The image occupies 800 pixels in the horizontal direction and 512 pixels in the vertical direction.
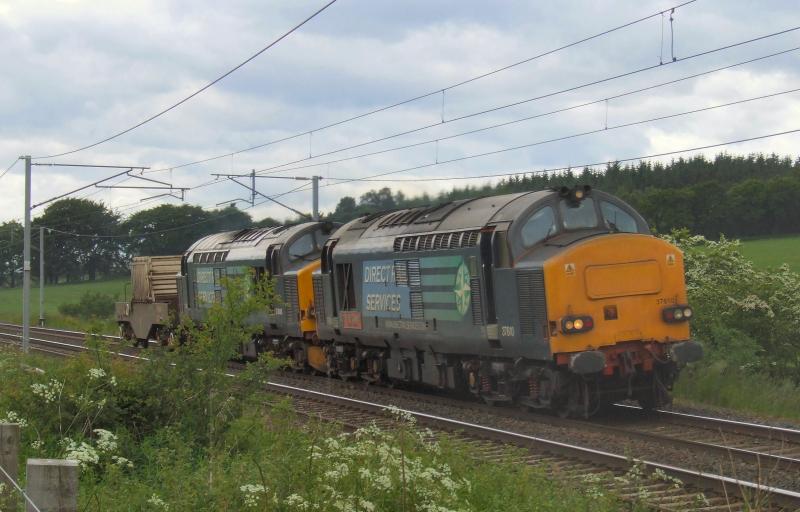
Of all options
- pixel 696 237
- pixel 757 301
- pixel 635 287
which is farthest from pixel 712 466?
pixel 696 237

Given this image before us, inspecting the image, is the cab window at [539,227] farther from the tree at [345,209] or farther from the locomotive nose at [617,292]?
the tree at [345,209]

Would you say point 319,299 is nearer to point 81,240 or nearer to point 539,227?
point 539,227

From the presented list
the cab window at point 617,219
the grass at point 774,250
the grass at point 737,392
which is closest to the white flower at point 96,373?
the cab window at point 617,219

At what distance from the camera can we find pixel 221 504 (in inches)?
259

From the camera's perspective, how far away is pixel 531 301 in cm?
1392

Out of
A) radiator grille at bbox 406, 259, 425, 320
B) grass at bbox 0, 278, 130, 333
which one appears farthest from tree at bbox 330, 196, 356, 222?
radiator grille at bbox 406, 259, 425, 320

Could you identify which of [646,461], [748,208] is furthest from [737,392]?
[748,208]

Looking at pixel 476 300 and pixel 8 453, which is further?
pixel 476 300

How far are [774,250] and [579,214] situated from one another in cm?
4304

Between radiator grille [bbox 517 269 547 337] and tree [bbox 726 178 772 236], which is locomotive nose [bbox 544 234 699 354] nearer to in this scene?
radiator grille [bbox 517 269 547 337]

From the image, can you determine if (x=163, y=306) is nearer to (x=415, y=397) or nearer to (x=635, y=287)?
(x=415, y=397)

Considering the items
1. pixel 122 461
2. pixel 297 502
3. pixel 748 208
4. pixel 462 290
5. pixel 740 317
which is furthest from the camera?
pixel 748 208

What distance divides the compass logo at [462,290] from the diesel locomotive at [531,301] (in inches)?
1.1

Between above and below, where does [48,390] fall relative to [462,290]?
below
